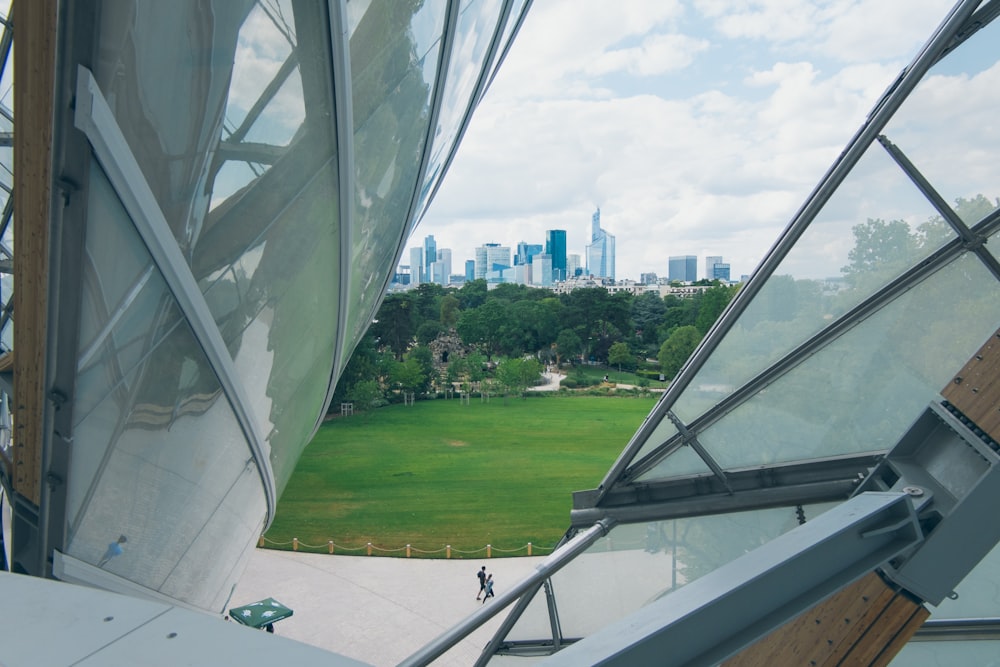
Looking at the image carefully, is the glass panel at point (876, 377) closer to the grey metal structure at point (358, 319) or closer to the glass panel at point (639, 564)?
the grey metal structure at point (358, 319)

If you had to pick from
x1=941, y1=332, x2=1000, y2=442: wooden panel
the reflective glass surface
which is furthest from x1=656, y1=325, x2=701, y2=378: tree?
x1=941, y1=332, x2=1000, y2=442: wooden panel

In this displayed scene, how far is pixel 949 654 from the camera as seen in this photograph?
4578 mm

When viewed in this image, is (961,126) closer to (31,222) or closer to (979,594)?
(979,594)

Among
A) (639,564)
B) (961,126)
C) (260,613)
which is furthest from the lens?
(260,613)

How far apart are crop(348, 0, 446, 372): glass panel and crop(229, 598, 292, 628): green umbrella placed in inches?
343

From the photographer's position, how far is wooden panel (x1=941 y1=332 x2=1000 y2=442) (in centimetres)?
246

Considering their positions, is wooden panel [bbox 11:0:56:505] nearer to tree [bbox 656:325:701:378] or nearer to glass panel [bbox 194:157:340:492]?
glass panel [bbox 194:157:340:492]

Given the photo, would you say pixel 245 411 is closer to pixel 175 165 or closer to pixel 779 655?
pixel 175 165

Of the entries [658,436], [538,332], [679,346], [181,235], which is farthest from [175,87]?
[538,332]

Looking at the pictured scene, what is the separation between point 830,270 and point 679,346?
47388 millimetres

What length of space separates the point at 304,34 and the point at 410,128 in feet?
6.84

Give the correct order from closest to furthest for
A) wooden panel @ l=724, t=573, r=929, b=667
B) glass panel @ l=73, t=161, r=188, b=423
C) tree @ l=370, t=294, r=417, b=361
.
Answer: wooden panel @ l=724, t=573, r=929, b=667, glass panel @ l=73, t=161, r=188, b=423, tree @ l=370, t=294, r=417, b=361

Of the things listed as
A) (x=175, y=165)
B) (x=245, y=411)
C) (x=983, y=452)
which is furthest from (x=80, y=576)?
(x=983, y=452)

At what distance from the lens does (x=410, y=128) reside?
5.34 m
